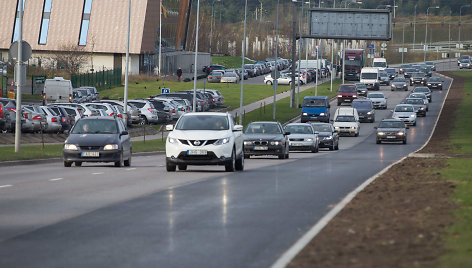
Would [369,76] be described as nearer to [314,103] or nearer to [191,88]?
[191,88]

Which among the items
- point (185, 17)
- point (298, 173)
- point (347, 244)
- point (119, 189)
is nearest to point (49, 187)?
point (119, 189)

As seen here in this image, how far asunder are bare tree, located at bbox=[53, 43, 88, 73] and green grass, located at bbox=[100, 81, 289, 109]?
567 centimetres

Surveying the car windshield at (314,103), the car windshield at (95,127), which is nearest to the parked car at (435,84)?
the car windshield at (314,103)

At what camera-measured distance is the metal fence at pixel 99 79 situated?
8984 cm

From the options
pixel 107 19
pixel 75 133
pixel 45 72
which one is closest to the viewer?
pixel 75 133

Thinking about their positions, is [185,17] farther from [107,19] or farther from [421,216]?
[421,216]

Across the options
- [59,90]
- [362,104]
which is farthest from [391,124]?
[59,90]

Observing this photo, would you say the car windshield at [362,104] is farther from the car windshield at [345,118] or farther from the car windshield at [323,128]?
the car windshield at [323,128]

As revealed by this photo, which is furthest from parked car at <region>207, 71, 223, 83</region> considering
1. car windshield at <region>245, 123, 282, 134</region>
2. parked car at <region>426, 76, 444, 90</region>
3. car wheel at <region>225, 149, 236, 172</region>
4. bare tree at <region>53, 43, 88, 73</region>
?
car wheel at <region>225, 149, 236, 172</region>

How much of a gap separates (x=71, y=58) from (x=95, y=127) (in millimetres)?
71728

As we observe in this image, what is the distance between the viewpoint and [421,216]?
44.1 feet

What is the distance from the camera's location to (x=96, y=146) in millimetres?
27250

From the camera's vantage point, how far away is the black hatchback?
89.4 ft

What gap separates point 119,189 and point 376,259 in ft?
32.4
